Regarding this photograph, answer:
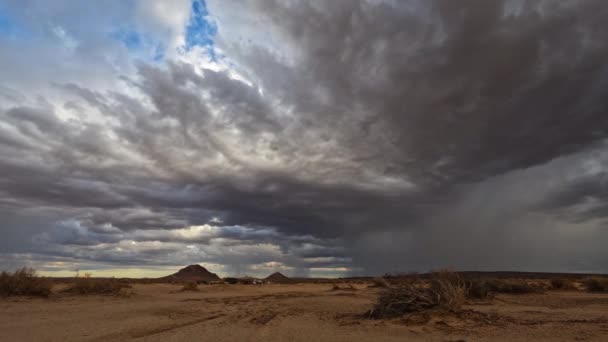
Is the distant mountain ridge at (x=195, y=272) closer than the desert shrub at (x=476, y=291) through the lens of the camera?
No

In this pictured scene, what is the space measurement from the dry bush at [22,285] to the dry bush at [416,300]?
52.1ft

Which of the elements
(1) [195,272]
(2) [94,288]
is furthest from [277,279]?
(2) [94,288]

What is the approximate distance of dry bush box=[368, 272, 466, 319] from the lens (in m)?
11.3

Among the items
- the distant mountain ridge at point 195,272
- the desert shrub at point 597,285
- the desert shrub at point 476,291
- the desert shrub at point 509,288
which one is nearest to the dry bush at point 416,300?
the desert shrub at point 476,291

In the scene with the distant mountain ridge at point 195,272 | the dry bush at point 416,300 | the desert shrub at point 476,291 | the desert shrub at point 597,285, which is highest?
the distant mountain ridge at point 195,272

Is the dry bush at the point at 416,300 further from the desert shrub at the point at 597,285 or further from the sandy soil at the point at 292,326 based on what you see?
the desert shrub at the point at 597,285

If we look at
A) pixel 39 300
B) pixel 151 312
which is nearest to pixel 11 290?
pixel 39 300

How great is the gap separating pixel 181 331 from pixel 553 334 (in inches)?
333

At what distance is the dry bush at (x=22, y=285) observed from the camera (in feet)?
61.7

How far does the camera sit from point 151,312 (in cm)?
1479

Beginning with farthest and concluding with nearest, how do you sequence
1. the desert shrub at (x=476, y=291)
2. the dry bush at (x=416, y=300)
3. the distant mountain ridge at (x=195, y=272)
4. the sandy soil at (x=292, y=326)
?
the distant mountain ridge at (x=195, y=272) → the desert shrub at (x=476, y=291) → the dry bush at (x=416, y=300) → the sandy soil at (x=292, y=326)

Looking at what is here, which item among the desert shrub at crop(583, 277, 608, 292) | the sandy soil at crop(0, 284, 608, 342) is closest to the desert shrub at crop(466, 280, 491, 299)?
the sandy soil at crop(0, 284, 608, 342)

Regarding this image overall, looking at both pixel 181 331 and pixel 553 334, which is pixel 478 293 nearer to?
pixel 553 334

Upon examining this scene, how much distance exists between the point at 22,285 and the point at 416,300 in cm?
1768
